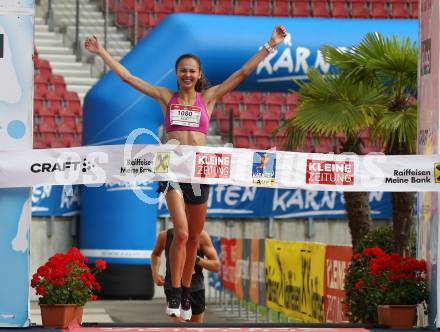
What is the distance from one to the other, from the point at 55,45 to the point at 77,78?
1.21 m

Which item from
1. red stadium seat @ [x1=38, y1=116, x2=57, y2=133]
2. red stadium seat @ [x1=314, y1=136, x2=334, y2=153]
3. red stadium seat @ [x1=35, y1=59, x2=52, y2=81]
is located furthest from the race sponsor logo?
red stadium seat @ [x1=35, y1=59, x2=52, y2=81]

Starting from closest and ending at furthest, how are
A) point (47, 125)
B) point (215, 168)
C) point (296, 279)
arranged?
1. point (215, 168)
2. point (296, 279)
3. point (47, 125)

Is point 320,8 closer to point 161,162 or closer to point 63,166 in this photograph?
point 161,162

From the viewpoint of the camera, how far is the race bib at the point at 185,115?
762 cm

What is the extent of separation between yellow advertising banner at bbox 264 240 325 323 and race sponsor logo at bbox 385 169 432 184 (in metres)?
3.97

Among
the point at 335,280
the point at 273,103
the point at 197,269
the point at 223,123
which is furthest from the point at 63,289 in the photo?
the point at 273,103

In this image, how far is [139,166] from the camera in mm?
7453

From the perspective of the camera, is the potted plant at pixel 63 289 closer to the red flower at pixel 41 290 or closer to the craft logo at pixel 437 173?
the red flower at pixel 41 290

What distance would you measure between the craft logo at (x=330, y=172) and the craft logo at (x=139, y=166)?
3.53 ft

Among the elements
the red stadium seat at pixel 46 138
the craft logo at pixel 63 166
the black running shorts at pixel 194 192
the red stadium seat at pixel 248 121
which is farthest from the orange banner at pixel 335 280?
the red stadium seat at pixel 248 121

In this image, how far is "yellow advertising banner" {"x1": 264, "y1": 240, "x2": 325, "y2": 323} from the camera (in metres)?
11.7

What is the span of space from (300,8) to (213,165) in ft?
55.9

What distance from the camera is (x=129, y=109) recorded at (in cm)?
1609

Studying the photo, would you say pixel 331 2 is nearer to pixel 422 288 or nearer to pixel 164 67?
pixel 164 67
